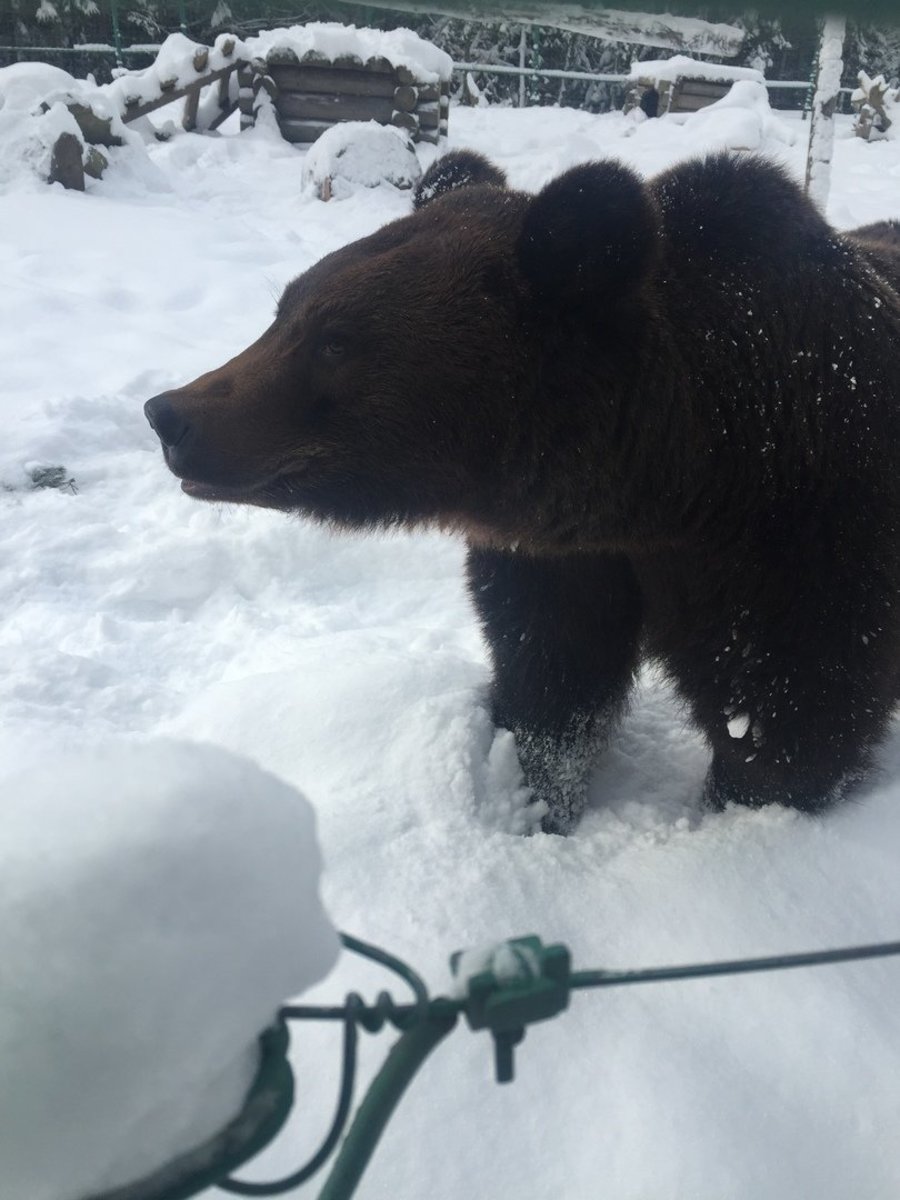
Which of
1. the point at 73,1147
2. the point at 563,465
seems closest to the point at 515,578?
the point at 563,465

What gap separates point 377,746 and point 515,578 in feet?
1.66

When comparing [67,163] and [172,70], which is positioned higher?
[172,70]

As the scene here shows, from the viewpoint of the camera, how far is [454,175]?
2.42 meters

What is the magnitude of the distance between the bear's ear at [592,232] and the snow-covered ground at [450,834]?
23.6 inches

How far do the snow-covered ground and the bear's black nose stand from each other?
647 millimetres

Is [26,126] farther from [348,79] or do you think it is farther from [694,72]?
[694,72]

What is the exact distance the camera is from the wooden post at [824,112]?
20.3 feet

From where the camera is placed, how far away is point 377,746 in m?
2.27

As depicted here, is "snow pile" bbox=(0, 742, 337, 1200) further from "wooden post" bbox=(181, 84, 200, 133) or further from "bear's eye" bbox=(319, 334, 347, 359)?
"wooden post" bbox=(181, 84, 200, 133)

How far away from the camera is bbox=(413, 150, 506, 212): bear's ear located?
2.42 meters

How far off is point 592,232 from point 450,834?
3.86 feet

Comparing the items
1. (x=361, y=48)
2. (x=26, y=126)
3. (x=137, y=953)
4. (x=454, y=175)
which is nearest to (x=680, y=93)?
(x=361, y=48)

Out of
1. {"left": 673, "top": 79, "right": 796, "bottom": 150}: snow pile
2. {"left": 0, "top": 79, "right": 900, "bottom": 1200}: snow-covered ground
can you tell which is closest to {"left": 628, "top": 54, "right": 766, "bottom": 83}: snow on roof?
{"left": 673, "top": 79, "right": 796, "bottom": 150}: snow pile

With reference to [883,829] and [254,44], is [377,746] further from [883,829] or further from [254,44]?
[254,44]
